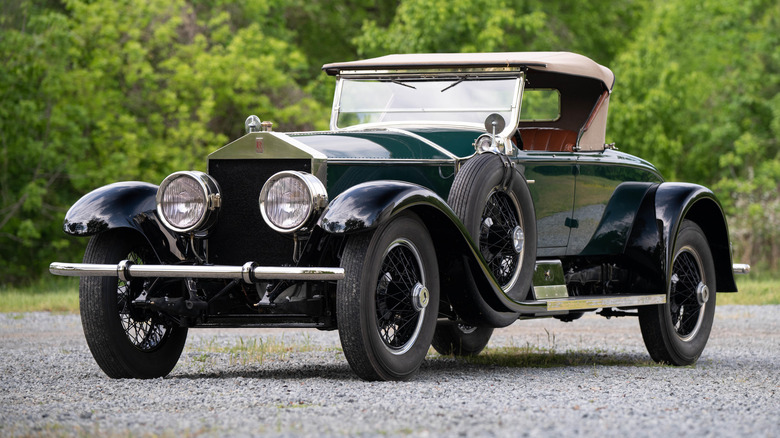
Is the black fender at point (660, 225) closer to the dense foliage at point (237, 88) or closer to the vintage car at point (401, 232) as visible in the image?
the vintage car at point (401, 232)

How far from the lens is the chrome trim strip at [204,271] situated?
548 cm

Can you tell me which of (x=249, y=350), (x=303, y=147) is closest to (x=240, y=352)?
(x=249, y=350)

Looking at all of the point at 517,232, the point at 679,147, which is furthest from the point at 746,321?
the point at 679,147

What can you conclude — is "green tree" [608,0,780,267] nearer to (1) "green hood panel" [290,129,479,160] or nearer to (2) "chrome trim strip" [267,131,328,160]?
(1) "green hood panel" [290,129,479,160]

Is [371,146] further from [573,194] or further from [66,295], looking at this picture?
[66,295]

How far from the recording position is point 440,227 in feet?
20.5

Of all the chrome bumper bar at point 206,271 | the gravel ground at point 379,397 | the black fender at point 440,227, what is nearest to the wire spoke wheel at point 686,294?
the gravel ground at point 379,397

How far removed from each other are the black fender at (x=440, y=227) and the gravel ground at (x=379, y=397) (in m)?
0.43

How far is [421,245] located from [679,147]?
19261 mm

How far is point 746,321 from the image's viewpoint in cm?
1238

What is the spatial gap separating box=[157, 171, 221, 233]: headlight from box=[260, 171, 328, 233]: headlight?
0.41m

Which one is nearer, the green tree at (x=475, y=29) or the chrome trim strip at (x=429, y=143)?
the chrome trim strip at (x=429, y=143)

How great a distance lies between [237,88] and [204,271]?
18359 mm

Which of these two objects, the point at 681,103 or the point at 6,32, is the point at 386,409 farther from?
the point at 681,103
